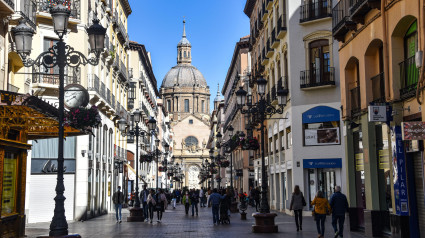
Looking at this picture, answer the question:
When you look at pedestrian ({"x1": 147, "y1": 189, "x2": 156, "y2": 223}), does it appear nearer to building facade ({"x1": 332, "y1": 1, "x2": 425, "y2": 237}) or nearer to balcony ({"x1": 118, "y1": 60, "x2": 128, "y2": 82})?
building facade ({"x1": 332, "y1": 1, "x2": 425, "y2": 237})

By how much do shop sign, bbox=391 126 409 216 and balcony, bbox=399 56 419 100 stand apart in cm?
95

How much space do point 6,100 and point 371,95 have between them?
416 inches

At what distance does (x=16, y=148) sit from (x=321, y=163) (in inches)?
642

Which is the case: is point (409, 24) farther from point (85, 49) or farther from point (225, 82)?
point (225, 82)

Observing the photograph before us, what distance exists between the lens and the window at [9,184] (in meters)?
17.4

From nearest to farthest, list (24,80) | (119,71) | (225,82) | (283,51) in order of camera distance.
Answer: (24,80)
(283,51)
(119,71)
(225,82)

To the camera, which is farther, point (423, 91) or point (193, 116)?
point (193, 116)

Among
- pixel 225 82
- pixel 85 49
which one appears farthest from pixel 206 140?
pixel 85 49

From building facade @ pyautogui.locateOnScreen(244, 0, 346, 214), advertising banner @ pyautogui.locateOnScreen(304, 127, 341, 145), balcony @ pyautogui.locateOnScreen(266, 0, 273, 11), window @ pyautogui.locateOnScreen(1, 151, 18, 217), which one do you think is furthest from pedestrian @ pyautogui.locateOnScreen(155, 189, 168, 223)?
balcony @ pyautogui.locateOnScreen(266, 0, 273, 11)

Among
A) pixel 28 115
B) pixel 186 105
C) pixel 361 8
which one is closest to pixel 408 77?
pixel 361 8

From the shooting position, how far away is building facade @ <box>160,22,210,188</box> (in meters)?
145

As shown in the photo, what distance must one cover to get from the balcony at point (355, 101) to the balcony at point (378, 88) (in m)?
1.33

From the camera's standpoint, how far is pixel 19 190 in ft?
60.9

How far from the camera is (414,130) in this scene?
1248 cm
